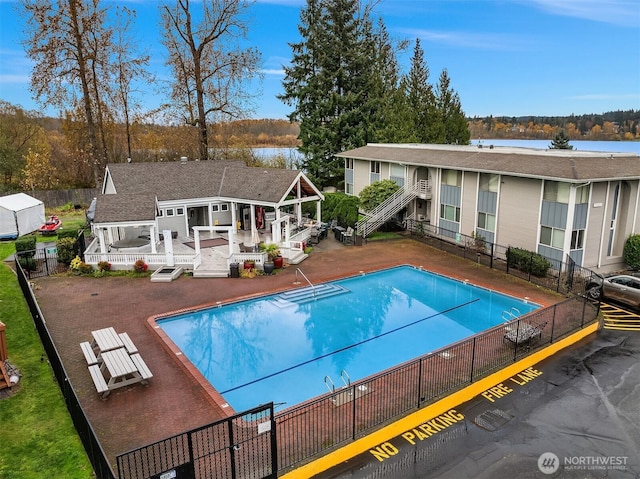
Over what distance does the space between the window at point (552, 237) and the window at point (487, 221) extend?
3.09 metres

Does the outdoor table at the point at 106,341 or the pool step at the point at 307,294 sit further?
the pool step at the point at 307,294

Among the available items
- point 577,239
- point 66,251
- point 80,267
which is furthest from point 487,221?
point 66,251

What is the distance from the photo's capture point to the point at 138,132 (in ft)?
180

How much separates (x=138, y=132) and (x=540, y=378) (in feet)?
178

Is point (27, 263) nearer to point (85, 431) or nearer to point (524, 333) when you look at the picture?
point (85, 431)

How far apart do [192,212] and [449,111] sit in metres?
37.1

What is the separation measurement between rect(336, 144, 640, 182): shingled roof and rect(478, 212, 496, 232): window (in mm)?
2811

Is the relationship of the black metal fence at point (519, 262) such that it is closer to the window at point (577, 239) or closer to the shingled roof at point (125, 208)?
the window at point (577, 239)

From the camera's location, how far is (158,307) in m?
18.4

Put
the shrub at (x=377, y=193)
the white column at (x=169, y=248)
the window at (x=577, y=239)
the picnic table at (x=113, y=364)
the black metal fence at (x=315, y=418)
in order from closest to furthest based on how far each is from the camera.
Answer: the black metal fence at (x=315, y=418), the picnic table at (x=113, y=364), the window at (x=577, y=239), the white column at (x=169, y=248), the shrub at (x=377, y=193)

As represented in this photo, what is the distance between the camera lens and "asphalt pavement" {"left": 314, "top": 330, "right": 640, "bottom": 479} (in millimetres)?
9172

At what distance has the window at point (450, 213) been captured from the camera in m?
28.3

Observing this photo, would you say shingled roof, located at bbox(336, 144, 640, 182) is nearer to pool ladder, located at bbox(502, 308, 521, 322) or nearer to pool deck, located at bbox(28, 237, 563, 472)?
pool deck, located at bbox(28, 237, 563, 472)

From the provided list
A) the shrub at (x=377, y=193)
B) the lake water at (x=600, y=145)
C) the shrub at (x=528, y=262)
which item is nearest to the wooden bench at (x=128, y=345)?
the shrub at (x=528, y=262)
